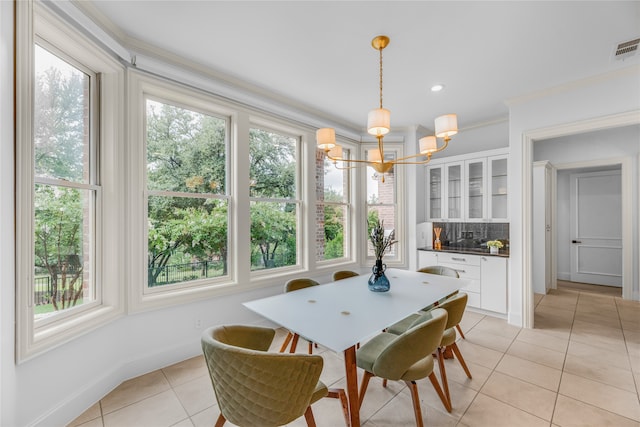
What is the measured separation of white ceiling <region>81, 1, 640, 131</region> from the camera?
2004 mm

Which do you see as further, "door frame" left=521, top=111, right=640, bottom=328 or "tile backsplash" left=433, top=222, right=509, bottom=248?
"tile backsplash" left=433, top=222, right=509, bottom=248

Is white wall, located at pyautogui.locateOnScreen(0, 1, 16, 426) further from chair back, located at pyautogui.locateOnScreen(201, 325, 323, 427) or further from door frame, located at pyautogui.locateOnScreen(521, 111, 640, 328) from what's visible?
door frame, located at pyautogui.locateOnScreen(521, 111, 640, 328)

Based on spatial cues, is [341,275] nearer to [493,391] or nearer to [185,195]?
[493,391]

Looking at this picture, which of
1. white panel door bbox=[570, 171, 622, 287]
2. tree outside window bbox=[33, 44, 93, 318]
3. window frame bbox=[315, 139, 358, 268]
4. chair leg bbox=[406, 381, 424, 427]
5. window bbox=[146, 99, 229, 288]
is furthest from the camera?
white panel door bbox=[570, 171, 622, 287]

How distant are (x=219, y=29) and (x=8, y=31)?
49.5 inches

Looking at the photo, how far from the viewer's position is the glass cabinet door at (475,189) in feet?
13.8

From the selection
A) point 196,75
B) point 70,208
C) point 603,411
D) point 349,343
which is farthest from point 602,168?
point 70,208

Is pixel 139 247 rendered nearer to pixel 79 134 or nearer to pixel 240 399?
pixel 79 134

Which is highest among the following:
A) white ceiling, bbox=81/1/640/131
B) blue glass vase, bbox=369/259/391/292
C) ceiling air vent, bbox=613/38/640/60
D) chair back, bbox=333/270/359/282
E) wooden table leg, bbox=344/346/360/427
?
white ceiling, bbox=81/1/640/131

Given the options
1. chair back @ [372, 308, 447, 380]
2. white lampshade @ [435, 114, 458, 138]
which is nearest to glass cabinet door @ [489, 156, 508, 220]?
white lampshade @ [435, 114, 458, 138]

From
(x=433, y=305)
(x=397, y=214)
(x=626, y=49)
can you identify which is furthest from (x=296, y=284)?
(x=626, y=49)

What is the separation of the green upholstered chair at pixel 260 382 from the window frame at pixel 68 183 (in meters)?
1.20

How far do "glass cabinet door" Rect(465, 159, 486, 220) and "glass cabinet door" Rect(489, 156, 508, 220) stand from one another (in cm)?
11

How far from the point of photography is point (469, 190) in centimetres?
432
